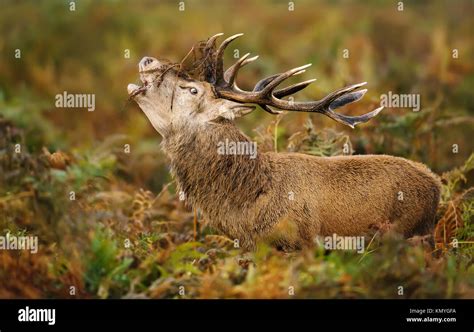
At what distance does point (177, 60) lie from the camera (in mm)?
22109

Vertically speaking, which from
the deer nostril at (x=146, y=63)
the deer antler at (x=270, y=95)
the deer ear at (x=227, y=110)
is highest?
the deer nostril at (x=146, y=63)

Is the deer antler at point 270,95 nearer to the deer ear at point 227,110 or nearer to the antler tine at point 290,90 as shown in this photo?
the antler tine at point 290,90

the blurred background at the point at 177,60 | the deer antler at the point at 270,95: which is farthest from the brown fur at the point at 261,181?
the blurred background at the point at 177,60

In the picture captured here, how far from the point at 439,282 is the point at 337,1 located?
1540 cm

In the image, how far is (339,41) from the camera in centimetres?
2377

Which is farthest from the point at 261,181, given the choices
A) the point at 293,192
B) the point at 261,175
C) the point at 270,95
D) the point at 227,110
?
the point at 270,95

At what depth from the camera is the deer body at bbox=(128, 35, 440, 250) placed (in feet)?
41.7

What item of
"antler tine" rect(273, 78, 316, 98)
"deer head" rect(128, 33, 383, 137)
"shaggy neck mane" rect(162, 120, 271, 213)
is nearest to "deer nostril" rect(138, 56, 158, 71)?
"deer head" rect(128, 33, 383, 137)

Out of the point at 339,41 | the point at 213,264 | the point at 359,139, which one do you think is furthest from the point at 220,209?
the point at 339,41

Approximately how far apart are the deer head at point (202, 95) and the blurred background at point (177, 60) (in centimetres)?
167

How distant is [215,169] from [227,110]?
761 millimetres

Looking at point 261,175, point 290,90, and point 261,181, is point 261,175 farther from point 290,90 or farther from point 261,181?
point 290,90

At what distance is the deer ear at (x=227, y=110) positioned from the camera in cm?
1290
